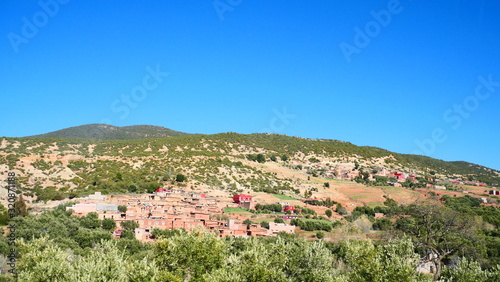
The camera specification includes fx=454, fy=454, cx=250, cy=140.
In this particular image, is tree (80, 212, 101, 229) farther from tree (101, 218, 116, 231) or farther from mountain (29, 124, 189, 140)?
mountain (29, 124, 189, 140)

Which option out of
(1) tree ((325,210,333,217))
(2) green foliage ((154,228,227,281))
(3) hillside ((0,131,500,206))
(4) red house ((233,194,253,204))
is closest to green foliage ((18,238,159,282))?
(2) green foliage ((154,228,227,281))

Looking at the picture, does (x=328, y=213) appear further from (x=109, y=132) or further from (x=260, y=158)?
(x=109, y=132)

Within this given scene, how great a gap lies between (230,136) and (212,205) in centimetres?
6164

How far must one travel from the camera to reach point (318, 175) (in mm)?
90562

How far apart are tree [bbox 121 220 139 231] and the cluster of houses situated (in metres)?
0.39

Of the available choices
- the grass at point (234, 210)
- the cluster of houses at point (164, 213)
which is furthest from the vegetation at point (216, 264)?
the grass at point (234, 210)

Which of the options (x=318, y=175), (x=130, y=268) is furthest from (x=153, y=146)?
(x=130, y=268)

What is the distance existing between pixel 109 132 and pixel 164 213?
112769 millimetres

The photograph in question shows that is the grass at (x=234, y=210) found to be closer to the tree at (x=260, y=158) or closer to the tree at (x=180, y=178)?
the tree at (x=180, y=178)

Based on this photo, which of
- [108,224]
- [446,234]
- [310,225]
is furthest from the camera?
[310,225]

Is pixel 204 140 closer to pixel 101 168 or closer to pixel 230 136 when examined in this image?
pixel 230 136

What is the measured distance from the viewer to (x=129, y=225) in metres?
41.2

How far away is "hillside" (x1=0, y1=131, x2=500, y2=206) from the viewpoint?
61.5 meters

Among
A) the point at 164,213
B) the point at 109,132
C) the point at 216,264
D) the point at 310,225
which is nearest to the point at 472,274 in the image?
the point at 216,264
